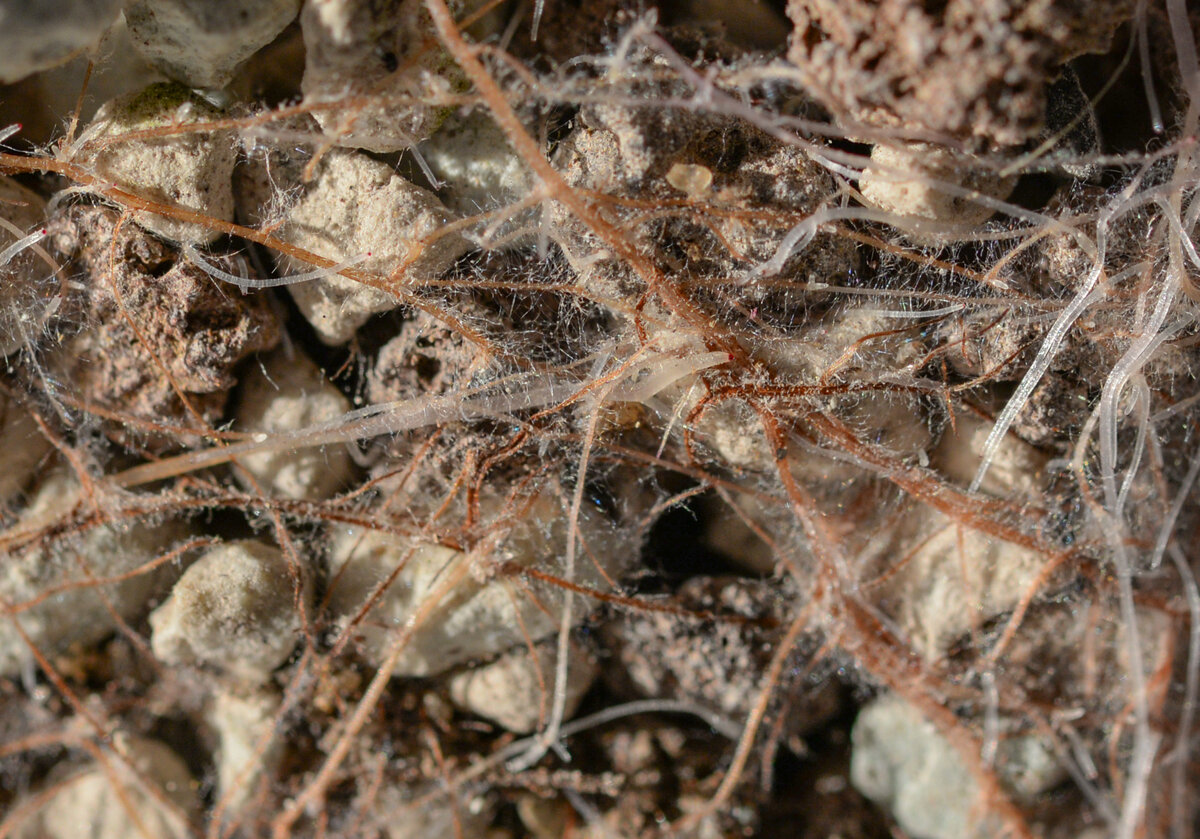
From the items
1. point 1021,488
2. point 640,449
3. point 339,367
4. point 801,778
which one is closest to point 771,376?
point 640,449

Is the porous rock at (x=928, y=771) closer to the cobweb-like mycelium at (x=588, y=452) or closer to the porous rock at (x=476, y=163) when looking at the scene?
the cobweb-like mycelium at (x=588, y=452)

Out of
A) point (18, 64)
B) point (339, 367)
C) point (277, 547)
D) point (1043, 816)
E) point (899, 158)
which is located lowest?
point (1043, 816)

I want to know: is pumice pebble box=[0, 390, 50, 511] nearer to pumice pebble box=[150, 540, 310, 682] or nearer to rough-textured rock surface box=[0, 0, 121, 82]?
pumice pebble box=[150, 540, 310, 682]

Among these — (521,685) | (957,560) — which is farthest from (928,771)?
(521,685)

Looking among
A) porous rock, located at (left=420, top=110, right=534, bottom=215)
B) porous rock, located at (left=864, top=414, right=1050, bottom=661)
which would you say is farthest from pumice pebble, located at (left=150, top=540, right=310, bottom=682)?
porous rock, located at (left=864, top=414, right=1050, bottom=661)

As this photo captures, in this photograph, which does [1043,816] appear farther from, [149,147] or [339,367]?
[149,147]
